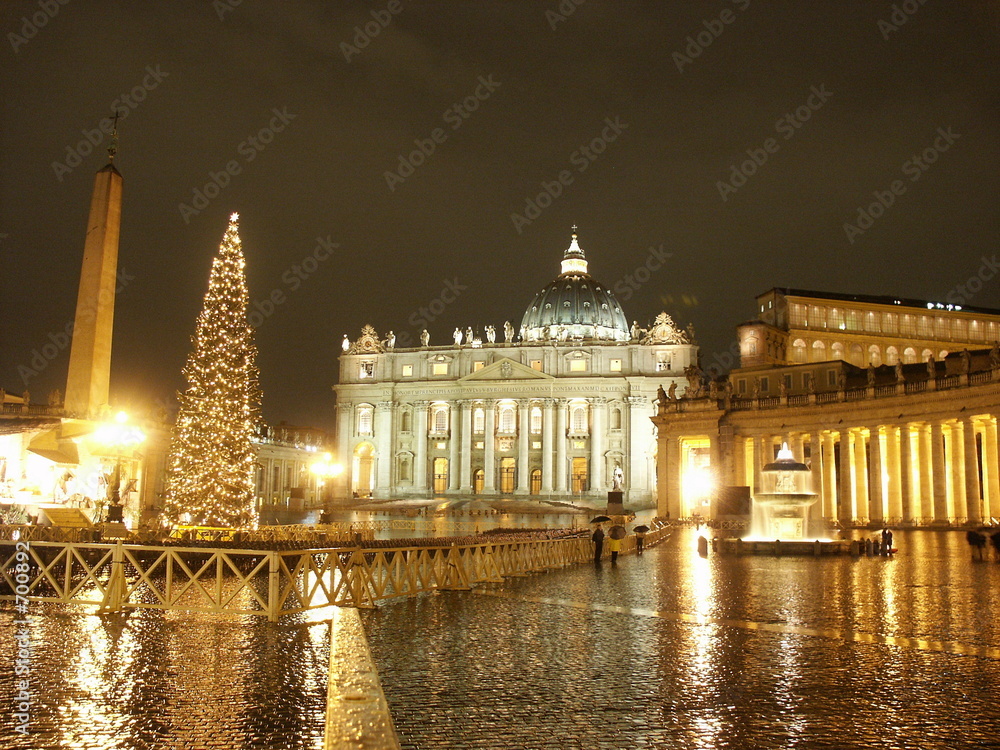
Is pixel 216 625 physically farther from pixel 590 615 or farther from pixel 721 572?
pixel 721 572

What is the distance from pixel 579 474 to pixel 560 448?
3804 mm

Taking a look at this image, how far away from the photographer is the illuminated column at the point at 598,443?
9738 centimetres

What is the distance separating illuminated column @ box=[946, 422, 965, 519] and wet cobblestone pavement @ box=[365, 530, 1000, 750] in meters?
30.2

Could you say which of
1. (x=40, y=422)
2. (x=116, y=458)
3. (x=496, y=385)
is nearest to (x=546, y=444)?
(x=496, y=385)

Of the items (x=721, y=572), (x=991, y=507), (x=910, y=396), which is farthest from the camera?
(x=910, y=396)

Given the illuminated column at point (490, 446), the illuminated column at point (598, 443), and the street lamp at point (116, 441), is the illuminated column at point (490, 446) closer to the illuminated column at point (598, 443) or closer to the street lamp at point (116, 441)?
the illuminated column at point (598, 443)

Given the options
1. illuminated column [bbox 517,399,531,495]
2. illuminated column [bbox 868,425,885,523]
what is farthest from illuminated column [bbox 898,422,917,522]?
illuminated column [bbox 517,399,531,495]

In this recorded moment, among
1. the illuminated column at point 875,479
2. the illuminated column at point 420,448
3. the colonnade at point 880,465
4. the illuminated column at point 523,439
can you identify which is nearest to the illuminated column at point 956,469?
the colonnade at point 880,465

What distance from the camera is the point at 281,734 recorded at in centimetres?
673

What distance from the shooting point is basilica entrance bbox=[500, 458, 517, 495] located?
10219 centimetres

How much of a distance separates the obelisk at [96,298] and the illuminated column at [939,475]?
120ft

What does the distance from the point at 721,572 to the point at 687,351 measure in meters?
79.3

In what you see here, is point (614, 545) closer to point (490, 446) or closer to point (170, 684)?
point (170, 684)

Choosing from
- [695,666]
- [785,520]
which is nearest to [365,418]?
[785,520]
